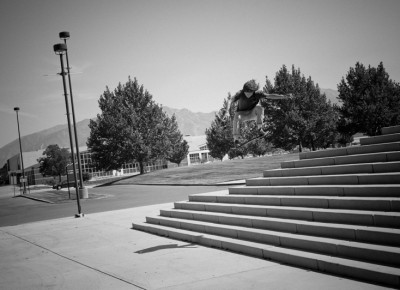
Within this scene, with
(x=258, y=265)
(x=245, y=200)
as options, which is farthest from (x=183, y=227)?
(x=258, y=265)

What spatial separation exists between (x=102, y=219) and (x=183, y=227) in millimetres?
5406

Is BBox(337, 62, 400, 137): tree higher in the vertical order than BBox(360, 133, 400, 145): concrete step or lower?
higher

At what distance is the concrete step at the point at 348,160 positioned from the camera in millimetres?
6634

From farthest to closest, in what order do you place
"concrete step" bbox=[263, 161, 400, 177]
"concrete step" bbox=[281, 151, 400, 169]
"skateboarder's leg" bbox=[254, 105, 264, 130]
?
"skateboarder's leg" bbox=[254, 105, 264, 130] < "concrete step" bbox=[281, 151, 400, 169] < "concrete step" bbox=[263, 161, 400, 177]

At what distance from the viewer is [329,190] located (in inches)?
265

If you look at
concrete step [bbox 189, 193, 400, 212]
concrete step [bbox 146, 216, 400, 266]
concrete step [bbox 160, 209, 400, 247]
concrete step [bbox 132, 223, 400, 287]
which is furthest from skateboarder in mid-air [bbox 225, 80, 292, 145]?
concrete step [bbox 132, 223, 400, 287]

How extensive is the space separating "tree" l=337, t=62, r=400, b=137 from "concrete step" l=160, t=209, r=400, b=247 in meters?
32.9

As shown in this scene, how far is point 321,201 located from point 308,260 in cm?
168

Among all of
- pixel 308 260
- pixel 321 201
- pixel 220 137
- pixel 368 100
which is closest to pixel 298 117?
pixel 368 100

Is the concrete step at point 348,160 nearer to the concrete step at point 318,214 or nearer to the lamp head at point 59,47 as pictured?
the concrete step at point 318,214

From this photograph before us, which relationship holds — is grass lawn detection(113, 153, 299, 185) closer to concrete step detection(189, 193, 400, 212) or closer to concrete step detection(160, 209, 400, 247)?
concrete step detection(189, 193, 400, 212)

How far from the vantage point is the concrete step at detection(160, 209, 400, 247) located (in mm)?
4805

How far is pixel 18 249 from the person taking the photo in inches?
354

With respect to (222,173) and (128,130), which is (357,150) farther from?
(128,130)
